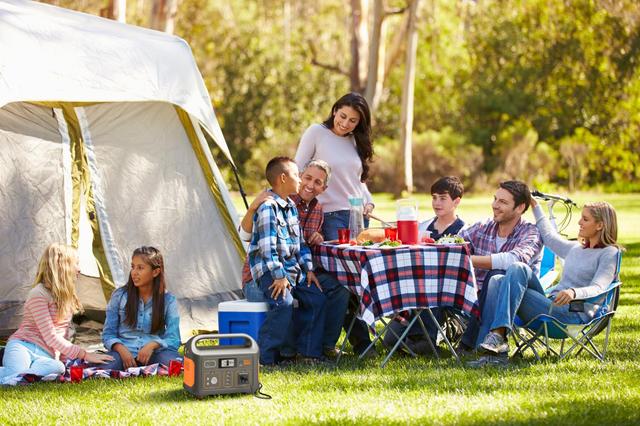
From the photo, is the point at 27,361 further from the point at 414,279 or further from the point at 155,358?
the point at 414,279

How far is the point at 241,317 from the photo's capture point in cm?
548

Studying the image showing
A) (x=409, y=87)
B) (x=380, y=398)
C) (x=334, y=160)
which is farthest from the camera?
(x=409, y=87)

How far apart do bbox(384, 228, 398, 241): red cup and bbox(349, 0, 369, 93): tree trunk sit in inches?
666

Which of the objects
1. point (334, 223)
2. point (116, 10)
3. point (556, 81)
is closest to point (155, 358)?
point (334, 223)

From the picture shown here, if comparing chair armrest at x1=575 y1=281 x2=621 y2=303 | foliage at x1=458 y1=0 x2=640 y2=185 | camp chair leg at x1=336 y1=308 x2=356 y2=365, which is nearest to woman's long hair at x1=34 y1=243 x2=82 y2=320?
camp chair leg at x1=336 y1=308 x2=356 y2=365

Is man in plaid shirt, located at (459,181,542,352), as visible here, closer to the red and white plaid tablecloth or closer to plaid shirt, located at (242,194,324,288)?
the red and white plaid tablecloth

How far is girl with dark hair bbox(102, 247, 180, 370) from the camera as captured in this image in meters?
5.33

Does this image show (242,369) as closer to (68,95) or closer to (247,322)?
(247,322)

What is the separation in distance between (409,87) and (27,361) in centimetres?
1934

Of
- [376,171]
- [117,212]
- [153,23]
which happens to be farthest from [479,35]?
[117,212]

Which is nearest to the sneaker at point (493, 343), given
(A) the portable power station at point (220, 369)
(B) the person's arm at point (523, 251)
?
(B) the person's arm at point (523, 251)

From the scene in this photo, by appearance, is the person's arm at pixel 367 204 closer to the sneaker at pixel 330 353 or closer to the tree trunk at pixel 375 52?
the sneaker at pixel 330 353

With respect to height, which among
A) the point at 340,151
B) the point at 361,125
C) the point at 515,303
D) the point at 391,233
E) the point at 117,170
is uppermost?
the point at 361,125

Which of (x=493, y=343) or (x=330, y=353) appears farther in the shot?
(x=330, y=353)
